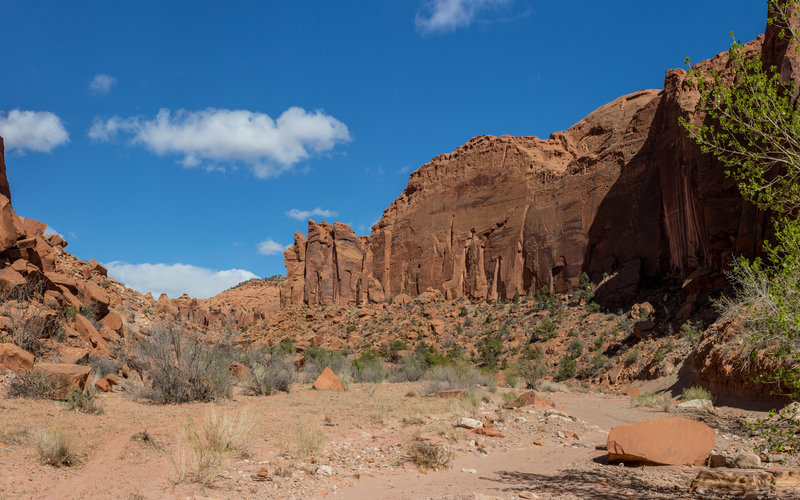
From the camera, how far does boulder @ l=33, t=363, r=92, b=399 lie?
984 centimetres

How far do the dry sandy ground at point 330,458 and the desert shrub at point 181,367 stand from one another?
50 centimetres

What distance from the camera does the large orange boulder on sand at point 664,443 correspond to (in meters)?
7.85

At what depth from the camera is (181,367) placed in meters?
11.7

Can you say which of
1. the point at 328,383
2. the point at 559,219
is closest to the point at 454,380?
the point at 328,383

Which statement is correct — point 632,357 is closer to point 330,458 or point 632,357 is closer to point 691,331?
point 691,331

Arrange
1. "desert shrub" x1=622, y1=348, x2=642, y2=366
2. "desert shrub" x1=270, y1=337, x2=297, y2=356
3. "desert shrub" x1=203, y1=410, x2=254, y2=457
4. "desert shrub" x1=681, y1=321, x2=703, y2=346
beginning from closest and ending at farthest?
"desert shrub" x1=203, y1=410, x2=254, y2=457 < "desert shrub" x1=681, y1=321, x2=703, y2=346 < "desert shrub" x1=270, y1=337, x2=297, y2=356 < "desert shrub" x1=622, y1=348, x2=642, y2=366

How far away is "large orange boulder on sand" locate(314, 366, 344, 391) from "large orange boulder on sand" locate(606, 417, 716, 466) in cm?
996

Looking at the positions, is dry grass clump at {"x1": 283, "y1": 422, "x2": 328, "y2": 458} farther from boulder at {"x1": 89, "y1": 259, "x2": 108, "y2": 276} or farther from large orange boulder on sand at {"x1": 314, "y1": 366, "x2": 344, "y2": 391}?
boulder at {"x1": 89, "y1": 259, "x2": 108, "y2": 276}

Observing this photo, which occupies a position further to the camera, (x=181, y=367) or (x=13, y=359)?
(x=181, y=367)

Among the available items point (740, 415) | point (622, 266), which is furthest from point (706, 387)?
point (622, 266)

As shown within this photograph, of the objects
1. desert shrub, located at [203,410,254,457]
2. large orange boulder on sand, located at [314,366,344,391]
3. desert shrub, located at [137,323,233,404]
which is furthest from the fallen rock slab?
large orange boulder on sand, located at [314,366,344,391]

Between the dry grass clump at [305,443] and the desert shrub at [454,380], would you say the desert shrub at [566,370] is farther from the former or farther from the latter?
the dry grass clump at [305,443]

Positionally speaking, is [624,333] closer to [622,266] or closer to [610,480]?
[622,266]

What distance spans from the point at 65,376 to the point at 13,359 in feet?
→ 7.02
